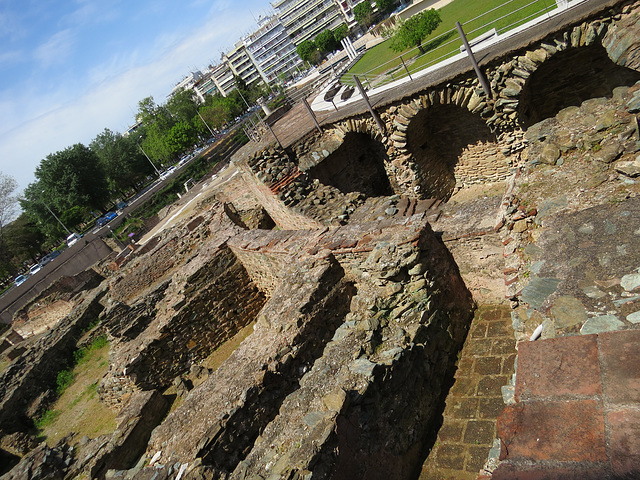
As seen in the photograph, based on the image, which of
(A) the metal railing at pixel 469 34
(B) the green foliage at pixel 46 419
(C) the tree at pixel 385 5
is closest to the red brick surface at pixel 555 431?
(A) the metal railing at pixel 469 34

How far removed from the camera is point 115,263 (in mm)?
20969

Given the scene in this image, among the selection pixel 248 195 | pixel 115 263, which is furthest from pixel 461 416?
pixel 115 263

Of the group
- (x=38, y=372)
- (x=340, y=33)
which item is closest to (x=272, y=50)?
(x=340, y=33)

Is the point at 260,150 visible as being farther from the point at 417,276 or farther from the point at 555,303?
the point at 555,303

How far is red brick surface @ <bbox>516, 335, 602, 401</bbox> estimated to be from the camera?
210 centimetres

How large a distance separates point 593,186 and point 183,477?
5.27 meters

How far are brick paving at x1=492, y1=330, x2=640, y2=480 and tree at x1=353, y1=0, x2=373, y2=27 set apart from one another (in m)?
93.3

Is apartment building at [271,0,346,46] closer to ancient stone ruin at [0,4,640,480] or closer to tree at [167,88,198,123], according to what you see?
tree at [167,88,198,123]

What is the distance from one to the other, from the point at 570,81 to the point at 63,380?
16.4 meters

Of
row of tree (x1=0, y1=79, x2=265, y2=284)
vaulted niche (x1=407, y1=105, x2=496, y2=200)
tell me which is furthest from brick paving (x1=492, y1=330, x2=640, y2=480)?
row of tree (x1=0, y1=79, x2=265, y2=284)

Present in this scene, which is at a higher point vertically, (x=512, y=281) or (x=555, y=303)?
(x=555, y=303)

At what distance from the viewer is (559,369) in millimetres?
2256

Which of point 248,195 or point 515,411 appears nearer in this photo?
point 515,411

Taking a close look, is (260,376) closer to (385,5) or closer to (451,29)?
A: (451,29)
